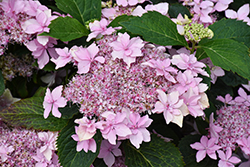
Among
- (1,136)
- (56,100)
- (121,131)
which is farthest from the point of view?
(1,136)

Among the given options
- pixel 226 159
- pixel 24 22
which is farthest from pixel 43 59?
pixel 226 159

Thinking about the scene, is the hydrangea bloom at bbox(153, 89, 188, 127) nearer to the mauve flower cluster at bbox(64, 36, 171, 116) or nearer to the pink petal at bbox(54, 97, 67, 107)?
the mauve flower cluster at bbox(64, 36, 171, 116)

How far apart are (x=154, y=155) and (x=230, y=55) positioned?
34 cm

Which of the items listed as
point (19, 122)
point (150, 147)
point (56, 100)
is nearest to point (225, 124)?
point (150, 147)

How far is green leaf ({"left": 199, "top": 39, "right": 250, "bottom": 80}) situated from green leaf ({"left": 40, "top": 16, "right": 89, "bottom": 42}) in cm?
36

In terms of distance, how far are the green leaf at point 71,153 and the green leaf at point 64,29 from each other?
24cm

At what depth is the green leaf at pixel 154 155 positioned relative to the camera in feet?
2.14

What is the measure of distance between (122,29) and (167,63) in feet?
0.56

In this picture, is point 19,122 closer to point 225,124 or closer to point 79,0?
point 79,0

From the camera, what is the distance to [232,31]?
2.50 feet

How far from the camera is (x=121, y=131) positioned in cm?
53

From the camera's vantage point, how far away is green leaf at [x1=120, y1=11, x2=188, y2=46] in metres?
0.63

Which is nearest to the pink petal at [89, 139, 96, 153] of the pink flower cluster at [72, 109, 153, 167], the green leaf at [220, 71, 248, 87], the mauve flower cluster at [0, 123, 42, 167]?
the pink flower cluster at [72, 109, 153, 167]

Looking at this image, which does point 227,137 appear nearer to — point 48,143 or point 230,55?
point 230,55
